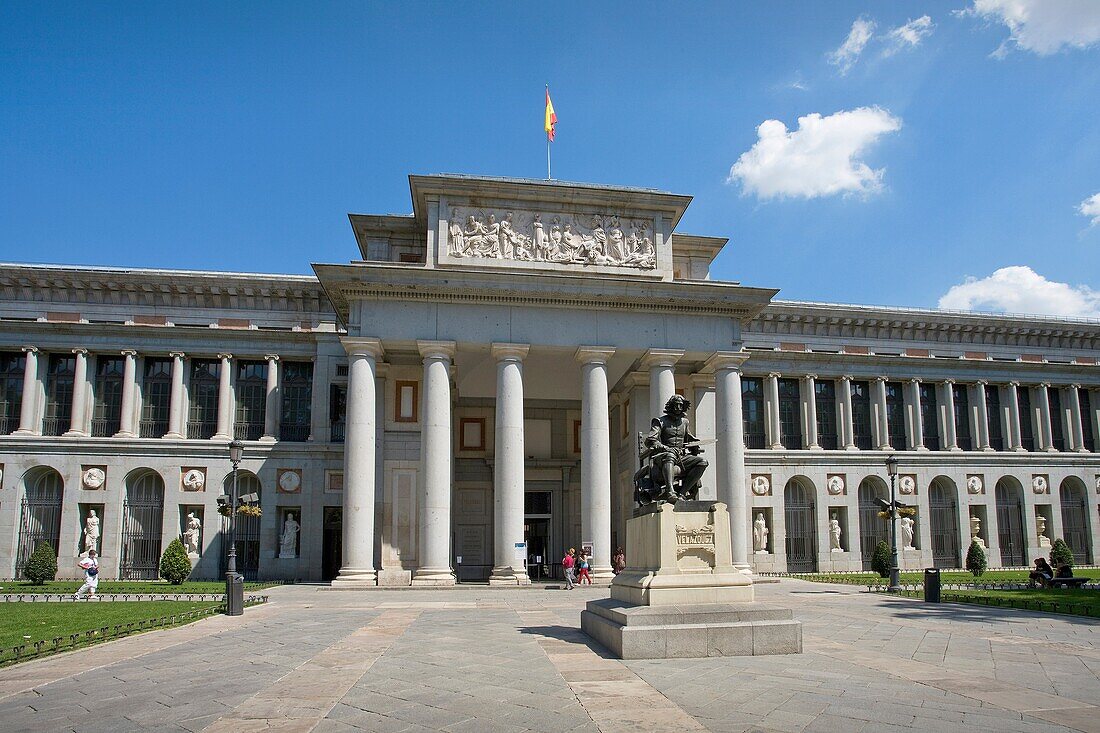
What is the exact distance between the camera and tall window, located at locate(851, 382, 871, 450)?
5019cm

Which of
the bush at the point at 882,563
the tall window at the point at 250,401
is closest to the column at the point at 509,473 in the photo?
the tall window at the point at 250,401

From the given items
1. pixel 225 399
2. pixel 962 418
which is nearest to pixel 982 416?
pixel 962 418

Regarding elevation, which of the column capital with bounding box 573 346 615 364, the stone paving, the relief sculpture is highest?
the relief sculpture

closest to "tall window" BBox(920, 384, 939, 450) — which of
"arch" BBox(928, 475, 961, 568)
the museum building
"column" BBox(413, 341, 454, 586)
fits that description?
the museum building

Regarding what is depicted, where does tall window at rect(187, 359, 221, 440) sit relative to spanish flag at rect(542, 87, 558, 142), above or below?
below

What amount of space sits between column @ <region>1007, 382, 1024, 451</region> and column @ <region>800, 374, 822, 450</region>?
44.5 ft

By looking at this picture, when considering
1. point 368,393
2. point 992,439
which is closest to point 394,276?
point 368,393

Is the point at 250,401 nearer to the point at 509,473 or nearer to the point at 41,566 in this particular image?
the point at 41,566

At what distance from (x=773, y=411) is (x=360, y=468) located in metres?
26.1

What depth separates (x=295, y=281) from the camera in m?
44.0

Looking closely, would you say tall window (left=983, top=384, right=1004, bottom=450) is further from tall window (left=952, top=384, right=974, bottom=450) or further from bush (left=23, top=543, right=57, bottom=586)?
bush (left=23, top=543, right=57, bottom=586)

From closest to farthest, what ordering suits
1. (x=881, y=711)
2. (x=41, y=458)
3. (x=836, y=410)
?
1. (x=881, y=711)
2. (x=41, y=458)
3. (x=836, y=410)

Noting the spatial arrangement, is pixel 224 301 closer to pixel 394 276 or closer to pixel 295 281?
pixel 295 281

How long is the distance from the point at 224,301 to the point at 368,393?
1574cm
